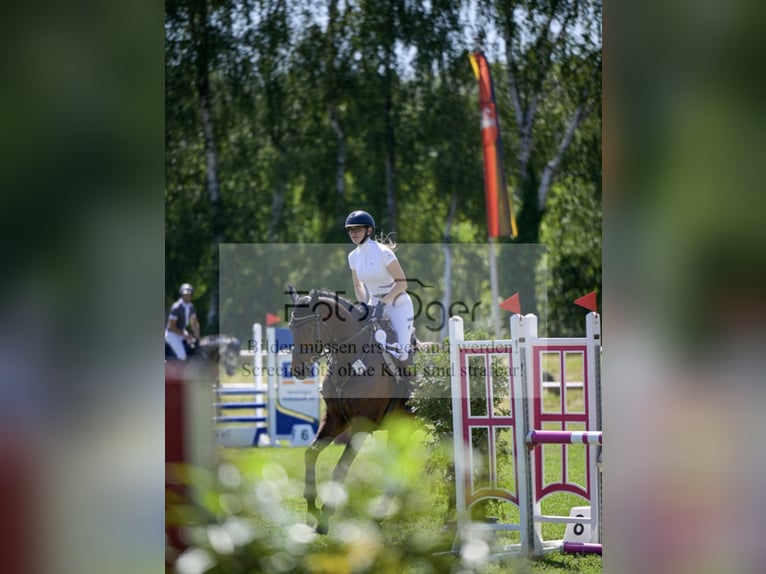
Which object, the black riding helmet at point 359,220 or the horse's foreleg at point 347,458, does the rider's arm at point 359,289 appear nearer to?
the black riding helmet at point 359,220

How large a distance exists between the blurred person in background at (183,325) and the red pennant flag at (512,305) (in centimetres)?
143

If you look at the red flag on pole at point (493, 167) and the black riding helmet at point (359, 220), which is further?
the red flag on pole at point (493, 167)

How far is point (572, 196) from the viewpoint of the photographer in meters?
4.10

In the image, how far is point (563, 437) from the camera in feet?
10.2

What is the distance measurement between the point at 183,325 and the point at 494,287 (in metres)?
1.46

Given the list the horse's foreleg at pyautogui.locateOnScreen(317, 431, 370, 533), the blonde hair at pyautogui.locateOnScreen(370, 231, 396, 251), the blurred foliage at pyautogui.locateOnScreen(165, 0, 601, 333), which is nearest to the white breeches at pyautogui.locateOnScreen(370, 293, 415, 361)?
the blonde hair at pyautogui.locateOnScreen(370, 231, 396, 251)

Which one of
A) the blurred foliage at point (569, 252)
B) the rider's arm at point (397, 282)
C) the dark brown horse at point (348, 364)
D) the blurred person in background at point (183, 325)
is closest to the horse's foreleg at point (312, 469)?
the dark brown horse at point (348, 364)

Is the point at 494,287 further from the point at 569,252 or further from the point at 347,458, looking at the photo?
the point at 347,458

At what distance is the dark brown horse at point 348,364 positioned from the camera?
3.40 metres

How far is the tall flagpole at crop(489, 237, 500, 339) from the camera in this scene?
3.53 m
